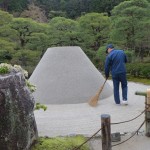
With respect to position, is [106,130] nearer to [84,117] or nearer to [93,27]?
[84,117]

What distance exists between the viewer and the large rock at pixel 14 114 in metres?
3.50

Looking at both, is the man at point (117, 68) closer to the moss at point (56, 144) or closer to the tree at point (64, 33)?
the moss at point (56, 144)

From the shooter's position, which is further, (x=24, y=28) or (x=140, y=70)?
(x=24, y=28)

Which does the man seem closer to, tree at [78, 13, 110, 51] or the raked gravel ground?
the raked gravel ground

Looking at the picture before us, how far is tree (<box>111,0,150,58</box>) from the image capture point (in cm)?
1809

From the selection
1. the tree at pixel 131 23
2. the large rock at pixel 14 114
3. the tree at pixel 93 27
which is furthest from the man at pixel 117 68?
the tree at pixel 93 27

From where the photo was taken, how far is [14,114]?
3.55 m

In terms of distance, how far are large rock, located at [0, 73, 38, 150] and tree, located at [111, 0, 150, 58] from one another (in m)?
15.2

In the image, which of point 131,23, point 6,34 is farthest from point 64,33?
point 131,23

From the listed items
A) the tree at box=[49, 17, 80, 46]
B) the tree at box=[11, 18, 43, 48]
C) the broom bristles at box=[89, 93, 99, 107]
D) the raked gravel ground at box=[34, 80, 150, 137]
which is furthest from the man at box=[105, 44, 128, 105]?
the tree at box=[49, 17, 80, 46]

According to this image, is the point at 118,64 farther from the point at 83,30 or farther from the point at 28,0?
the point at 28,0

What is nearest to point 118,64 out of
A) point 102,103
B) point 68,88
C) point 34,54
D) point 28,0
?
point 102,103

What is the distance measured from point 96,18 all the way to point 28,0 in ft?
71.3

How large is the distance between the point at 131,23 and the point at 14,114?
1559 centimetres
